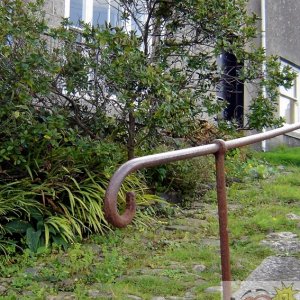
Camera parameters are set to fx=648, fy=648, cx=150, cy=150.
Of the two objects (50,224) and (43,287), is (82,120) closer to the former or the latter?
(50,224)

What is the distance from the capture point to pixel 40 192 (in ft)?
20.0

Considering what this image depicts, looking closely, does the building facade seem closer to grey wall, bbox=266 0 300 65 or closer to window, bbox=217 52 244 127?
grey wall, bbox=266 0 300 65

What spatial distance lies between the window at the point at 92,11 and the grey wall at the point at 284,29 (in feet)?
18.6

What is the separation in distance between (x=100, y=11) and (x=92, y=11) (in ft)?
0.50

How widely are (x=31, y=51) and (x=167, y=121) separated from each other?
155 centimetres

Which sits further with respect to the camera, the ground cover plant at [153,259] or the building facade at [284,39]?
the building facade at [284,39]

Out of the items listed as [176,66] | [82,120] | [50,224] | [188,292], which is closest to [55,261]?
[50,224]

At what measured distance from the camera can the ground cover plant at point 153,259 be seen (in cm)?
457

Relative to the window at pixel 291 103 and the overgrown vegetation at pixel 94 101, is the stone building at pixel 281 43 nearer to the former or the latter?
the window at pixel 291 103

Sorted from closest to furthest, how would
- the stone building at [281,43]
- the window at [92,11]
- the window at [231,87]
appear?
1. the window at [231,87]
2. the window at [92,11]
3. the stone building at [281,43]

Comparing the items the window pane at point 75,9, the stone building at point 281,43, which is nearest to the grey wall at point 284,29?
the stone building at point 281,43

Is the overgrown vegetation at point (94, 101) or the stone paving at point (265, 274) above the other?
the overgrown vegetation at point (94, 101)

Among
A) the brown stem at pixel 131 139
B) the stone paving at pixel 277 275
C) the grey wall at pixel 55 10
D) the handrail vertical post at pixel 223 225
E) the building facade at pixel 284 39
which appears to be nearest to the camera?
the handrail vertical post at pixel 223 225

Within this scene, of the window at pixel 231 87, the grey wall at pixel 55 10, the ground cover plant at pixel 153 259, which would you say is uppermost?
the grey wall at pixel 55 10
